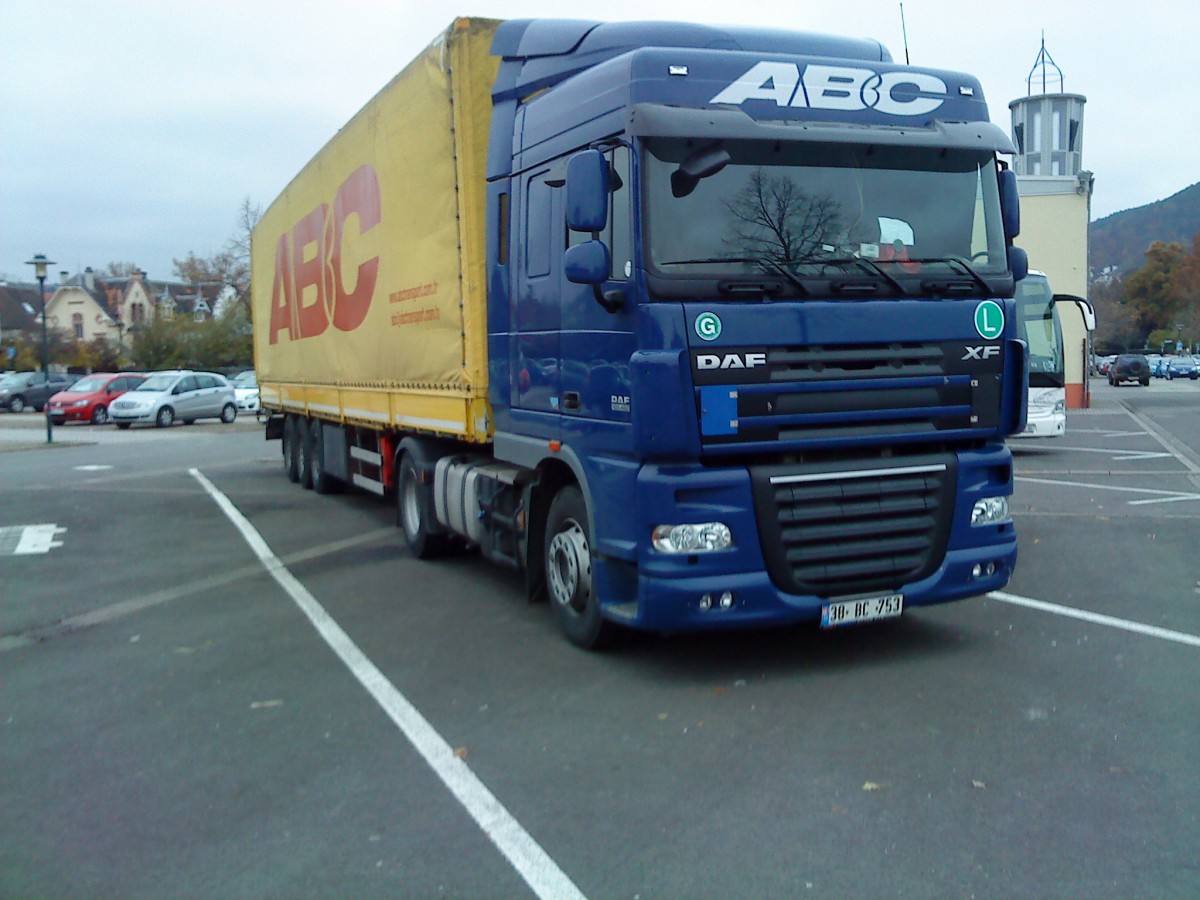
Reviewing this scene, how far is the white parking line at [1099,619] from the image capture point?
23.2 ft

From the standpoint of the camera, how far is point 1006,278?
22.2ft

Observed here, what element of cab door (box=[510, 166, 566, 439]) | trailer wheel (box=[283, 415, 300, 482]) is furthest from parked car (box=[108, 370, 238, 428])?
cab door (box=[510, 166, 566, 439])

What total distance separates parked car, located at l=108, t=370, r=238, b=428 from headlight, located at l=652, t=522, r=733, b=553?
1244 inches

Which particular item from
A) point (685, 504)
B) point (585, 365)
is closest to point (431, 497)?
point (585, 365)

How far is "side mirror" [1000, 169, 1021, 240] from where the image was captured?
22.5ft

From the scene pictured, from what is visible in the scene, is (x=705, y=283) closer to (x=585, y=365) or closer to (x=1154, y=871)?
(x=585, y=365)

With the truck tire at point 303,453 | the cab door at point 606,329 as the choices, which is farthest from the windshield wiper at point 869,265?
the truck tire at point 303,453

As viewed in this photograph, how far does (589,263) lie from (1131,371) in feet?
203

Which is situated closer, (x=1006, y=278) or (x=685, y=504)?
(x=685, y=504)

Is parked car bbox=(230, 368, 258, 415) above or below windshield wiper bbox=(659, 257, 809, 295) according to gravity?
below

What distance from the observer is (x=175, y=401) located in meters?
35.7

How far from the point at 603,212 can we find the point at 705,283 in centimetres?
65

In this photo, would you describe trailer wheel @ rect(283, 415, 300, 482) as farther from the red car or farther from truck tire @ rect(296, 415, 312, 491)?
the red car

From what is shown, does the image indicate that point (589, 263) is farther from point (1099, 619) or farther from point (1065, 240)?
point (1065, 240)
